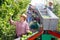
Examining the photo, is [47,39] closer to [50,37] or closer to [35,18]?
[50,37]

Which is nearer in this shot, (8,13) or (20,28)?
(8,13)

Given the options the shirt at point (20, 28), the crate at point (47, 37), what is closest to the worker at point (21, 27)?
the shirt at point (20, 28)

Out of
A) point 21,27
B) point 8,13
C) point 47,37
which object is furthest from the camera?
point 21,27

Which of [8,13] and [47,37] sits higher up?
[8,13]

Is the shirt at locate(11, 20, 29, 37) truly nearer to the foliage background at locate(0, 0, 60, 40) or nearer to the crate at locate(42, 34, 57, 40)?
the foliage background at locate(0, 0, 60, 40)

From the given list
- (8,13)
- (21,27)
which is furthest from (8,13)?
(21,27)

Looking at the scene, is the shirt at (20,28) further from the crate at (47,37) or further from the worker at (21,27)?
the crate at (47,37)

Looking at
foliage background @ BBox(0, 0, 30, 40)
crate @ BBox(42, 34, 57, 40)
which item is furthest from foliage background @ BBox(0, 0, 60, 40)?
crate @ BBox(42, 34, 57, 40)

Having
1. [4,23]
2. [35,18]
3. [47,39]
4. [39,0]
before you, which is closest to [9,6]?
[4,23]

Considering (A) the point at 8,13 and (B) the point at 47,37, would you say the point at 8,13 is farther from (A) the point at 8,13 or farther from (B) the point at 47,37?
(B) the point at 47,37

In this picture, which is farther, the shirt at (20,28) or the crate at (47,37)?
the shirt at (20,28)

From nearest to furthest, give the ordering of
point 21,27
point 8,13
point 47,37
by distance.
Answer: point 47,37 → point 8,13 → point 21,27

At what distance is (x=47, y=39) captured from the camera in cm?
284

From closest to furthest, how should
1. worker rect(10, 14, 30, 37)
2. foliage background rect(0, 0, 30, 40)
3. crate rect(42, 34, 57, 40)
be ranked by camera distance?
crate rect(42, 34, 57, 40)
foliage background rect(0, 0, 30, 40)
worker rect(10, 14, 30, 37)
